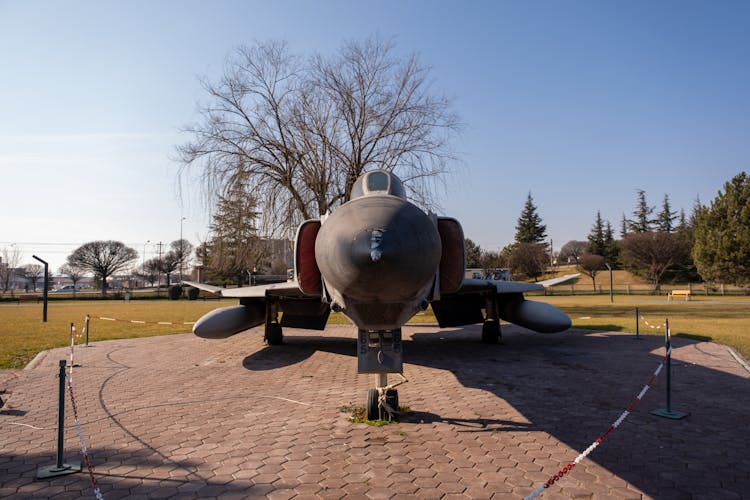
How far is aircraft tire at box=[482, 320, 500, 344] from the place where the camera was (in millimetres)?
11953

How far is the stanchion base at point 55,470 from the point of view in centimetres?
394

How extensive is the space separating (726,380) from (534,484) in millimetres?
6137

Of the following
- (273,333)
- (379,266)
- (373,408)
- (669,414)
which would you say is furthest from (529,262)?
(379,266)

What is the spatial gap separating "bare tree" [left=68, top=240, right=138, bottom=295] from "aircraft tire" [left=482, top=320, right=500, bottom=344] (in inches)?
2741

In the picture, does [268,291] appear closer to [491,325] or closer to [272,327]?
[272,327]

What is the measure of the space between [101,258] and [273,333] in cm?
6839

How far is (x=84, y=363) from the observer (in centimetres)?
973

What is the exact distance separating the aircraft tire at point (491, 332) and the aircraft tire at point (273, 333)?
5792 millimetres

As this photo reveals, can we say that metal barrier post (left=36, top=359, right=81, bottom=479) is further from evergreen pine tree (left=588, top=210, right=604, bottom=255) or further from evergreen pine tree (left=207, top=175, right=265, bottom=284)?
evergreen pine tree (left=588, top=210, right=604, bottom=255)

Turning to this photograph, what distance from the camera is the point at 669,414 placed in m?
5.58

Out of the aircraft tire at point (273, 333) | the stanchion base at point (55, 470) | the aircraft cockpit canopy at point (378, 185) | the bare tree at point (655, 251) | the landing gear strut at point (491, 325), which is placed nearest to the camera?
the stanchion base at point (55, 470)

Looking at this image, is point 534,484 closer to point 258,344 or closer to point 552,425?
point 552,425

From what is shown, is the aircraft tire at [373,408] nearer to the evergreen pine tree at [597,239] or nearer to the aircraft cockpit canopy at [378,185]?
the aircraft cockpit canopy at [378,185]

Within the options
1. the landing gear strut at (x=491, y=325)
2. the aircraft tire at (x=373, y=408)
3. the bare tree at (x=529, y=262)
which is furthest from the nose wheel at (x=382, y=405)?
the bare tree at (x=529, y=262)
